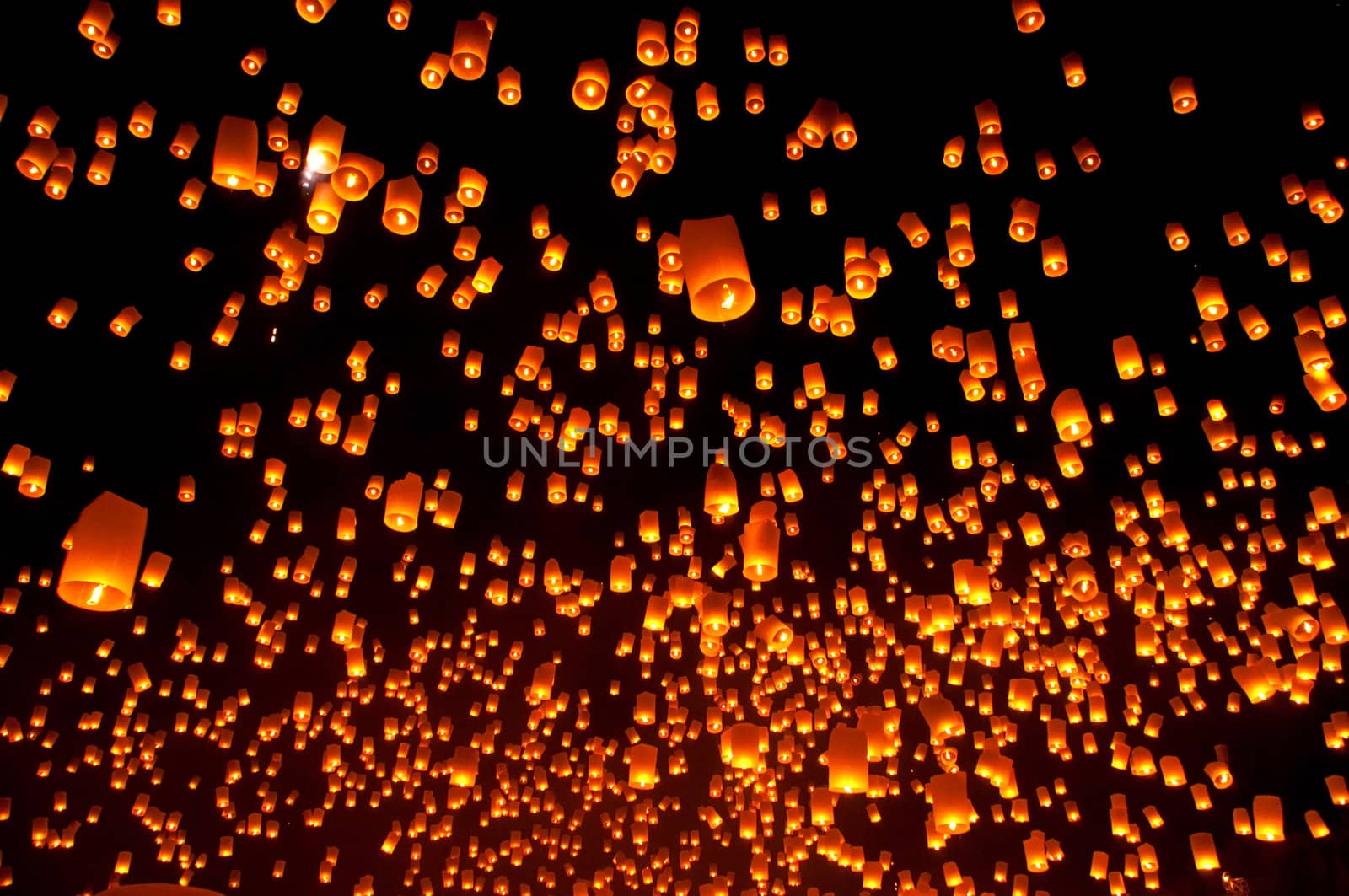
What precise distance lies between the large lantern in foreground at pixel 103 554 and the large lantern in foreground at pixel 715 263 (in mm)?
2248

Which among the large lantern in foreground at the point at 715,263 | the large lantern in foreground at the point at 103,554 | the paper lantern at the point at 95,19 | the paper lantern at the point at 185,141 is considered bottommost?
the large lantern in foreground at the point at 103,554

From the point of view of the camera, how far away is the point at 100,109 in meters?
5.15

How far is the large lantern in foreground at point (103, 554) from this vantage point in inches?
133

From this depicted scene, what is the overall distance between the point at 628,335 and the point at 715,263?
12.8ft

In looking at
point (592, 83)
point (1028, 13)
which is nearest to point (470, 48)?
point (592, 83)

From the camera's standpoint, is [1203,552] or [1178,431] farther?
[1178,431]

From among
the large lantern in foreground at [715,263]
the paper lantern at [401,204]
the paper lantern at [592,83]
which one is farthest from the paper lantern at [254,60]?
the large lantern in foreground at [715,263]

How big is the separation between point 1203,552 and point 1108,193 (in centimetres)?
248

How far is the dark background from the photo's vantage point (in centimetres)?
498

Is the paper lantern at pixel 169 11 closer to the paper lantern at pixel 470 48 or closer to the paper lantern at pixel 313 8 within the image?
the paper lantern at pixel 313 8

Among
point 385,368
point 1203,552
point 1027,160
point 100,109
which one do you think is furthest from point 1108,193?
point 100,109

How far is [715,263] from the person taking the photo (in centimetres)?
300

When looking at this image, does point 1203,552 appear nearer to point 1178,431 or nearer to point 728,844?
point 1178,431

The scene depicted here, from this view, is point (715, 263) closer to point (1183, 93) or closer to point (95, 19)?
point (1183, 93)
